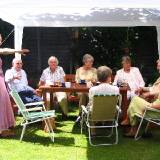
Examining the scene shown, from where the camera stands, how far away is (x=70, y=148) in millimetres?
6285

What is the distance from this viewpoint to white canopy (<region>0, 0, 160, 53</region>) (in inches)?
372

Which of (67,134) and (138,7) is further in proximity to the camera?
(138,7)

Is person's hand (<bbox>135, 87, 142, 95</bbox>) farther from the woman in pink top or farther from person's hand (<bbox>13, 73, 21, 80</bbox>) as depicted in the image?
the woman in pink top

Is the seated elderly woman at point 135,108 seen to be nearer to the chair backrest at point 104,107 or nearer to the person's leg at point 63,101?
the chair backrest at point 104,107

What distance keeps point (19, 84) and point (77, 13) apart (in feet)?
9.26

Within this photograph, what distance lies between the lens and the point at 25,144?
21.2ft

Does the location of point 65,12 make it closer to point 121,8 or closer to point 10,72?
point 121,8

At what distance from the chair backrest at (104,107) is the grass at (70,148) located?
16.4 inches

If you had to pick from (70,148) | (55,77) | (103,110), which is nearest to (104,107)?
(103,110)

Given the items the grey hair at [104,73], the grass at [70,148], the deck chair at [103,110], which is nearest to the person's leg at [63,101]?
the grass at [70,148]

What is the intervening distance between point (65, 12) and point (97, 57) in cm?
193

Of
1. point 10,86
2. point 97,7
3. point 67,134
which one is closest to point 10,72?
point 10,86

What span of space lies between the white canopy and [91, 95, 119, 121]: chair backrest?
3.38m

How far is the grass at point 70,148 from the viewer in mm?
5891
